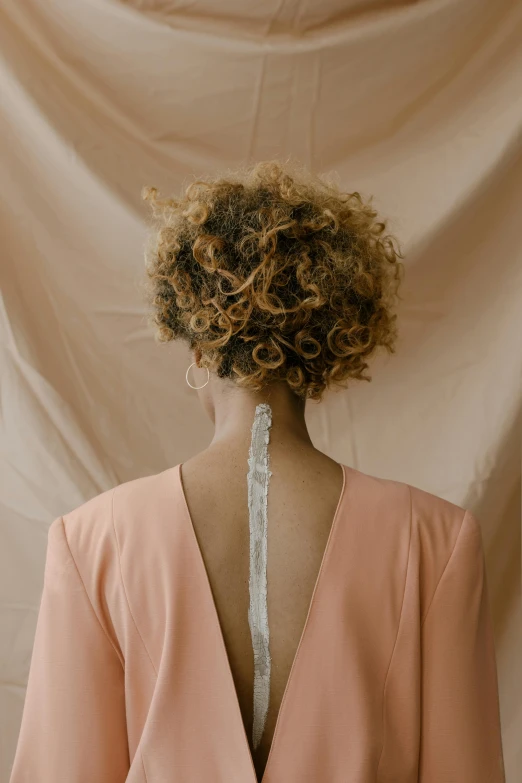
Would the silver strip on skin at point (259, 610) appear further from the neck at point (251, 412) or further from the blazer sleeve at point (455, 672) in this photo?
the blazer sleeve at point (455, 672)

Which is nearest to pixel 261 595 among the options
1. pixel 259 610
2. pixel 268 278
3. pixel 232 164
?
pixel 259 610

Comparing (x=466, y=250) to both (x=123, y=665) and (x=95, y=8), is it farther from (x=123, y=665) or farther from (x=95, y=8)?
(x=123, y=665)

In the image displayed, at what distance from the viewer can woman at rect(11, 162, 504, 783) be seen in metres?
1.03

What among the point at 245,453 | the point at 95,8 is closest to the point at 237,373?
the point at 245,453

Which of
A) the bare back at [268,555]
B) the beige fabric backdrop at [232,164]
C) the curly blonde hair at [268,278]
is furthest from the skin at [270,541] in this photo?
the beige fabric backdrop at [232,164]

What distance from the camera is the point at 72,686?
1.08 meters

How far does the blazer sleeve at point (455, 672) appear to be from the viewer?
109cm

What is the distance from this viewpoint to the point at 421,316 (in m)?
2.02

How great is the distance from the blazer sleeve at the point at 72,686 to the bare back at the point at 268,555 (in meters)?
0.16

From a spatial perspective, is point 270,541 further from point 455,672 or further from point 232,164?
point 232,164

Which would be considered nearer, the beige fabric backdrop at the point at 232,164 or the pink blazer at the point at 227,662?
the pink blazer at the point at 227,662

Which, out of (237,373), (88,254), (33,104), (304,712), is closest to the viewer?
(304,712)

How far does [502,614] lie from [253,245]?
131 cm

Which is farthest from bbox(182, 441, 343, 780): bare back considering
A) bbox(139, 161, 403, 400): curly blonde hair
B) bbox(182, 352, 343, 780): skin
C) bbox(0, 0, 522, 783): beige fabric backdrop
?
bbox(0, 0, 522, 783): beige fabric backdrop
